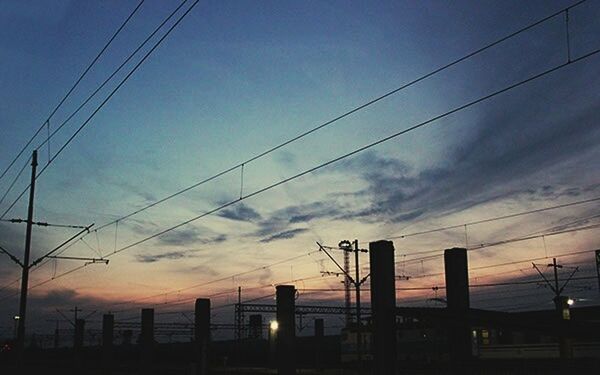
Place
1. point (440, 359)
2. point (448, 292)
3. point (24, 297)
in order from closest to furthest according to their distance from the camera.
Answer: point (448, 292), point (24, 297), point (440, 359)

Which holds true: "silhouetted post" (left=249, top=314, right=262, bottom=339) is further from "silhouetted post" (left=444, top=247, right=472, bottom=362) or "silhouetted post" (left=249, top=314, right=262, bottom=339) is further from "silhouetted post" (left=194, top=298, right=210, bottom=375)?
"silhouetted post" (left=444, top=247, right=472, bottom=362)

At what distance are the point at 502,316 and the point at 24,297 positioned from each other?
78.7 feet

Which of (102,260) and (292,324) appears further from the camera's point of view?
(102,260)

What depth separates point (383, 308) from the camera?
31.4ft

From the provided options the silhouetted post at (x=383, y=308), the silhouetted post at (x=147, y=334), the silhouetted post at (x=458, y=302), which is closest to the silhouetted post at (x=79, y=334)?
the silhouetted post at (x=147, y=334)

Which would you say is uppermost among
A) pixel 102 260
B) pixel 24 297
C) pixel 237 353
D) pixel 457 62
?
pixel 457 62

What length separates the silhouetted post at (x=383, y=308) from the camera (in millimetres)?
9344

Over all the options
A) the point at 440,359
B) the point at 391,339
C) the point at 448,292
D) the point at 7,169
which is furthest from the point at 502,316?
the point at 440,359

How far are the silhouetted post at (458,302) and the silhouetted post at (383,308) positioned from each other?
894 millimetres

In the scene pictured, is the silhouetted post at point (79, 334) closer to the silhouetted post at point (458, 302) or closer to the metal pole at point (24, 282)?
the metal pole at point (24, 282)

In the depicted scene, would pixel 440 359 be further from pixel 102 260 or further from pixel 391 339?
pixel 391 339

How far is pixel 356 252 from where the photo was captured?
42.2m

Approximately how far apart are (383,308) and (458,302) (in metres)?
1.16

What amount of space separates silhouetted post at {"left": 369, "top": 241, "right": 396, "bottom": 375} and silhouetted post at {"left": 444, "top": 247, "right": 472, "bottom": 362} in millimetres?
894
